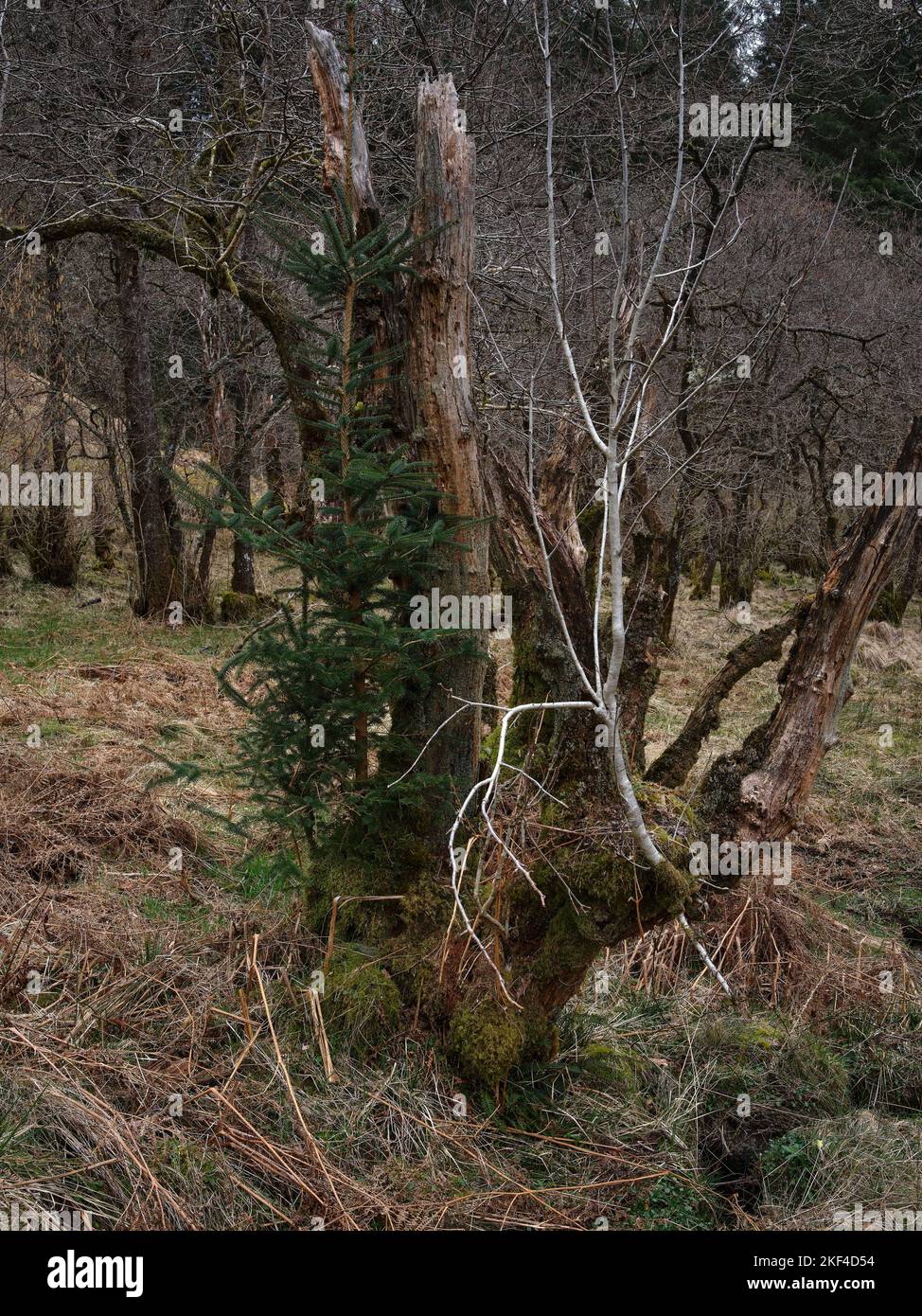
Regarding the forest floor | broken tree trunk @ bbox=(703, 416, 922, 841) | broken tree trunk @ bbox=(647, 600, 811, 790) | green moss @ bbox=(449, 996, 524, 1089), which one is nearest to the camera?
the forest floor

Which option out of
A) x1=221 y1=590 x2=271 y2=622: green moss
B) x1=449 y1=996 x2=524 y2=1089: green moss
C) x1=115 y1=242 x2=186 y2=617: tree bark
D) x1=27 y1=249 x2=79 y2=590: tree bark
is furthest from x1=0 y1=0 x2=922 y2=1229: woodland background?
x1=221 y1=590 x2=271 y2=622: green moss

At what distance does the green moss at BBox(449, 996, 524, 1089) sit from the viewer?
13.1 ft

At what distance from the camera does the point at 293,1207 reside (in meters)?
3.34

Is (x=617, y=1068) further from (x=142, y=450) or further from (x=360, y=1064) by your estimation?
(x=142, y=450)

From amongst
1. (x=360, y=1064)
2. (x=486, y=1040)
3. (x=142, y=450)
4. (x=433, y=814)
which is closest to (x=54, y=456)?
(x=142, y=450)

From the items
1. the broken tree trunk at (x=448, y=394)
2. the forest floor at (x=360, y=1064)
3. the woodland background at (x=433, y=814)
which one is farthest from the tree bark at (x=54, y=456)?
the broken tree trunk at (x=448, y=394)

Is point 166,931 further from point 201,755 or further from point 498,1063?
point 201,755

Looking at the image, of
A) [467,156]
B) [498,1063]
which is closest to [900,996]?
[498,1063]

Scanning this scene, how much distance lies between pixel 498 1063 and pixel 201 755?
433 cm

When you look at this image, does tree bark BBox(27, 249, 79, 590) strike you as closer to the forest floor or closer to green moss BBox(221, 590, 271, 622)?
green moss BBox(221, 590, 271, 622)

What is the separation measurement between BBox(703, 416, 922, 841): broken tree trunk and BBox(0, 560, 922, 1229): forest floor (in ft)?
1.88

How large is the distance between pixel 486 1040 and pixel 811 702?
8.19 ft

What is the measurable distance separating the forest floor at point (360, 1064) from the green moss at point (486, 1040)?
89mm

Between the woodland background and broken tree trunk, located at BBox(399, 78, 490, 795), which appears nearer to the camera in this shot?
the woodland background
